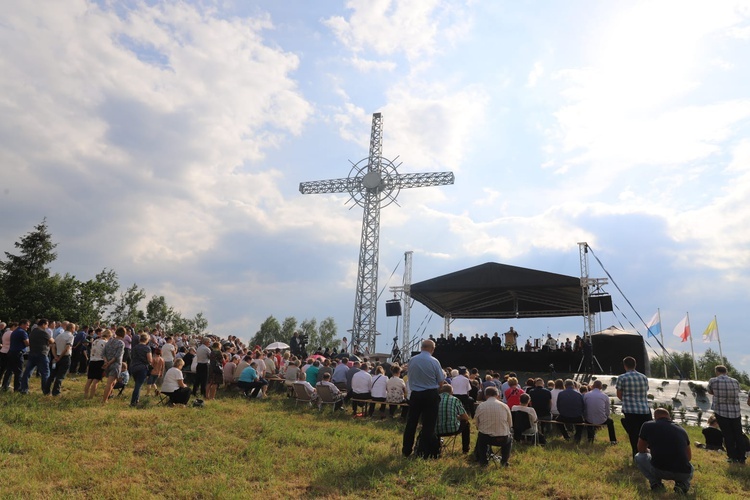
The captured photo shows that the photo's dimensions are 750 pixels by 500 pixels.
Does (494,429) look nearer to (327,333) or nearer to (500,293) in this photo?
(500,293)

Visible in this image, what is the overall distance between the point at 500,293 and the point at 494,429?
19255 millimetres

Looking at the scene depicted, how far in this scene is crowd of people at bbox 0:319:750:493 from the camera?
6734 millimetres

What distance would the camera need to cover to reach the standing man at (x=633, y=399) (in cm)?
773

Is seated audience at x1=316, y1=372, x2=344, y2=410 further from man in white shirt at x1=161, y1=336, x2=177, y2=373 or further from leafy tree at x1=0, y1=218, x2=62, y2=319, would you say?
leafy tree at x1=0, y1=218, x2=62, y2=319

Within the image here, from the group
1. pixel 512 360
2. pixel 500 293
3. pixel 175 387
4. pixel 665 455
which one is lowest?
pixel 665 455

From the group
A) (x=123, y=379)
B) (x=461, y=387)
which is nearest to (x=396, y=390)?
(x=461, y=387)

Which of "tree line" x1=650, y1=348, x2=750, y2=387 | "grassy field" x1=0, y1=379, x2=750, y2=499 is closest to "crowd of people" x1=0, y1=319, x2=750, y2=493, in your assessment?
"grassy field" x1=0, y1=379, x2=750, y2=499

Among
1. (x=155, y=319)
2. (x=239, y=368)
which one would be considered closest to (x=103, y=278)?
(x=155, y=319)

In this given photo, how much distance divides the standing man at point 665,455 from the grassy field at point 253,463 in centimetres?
21

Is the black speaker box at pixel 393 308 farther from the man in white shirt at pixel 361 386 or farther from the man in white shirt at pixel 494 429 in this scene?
the man in white shirt at pixel 494 429

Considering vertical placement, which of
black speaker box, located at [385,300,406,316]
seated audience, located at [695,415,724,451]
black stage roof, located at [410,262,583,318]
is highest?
black stage roof, located at [410,262,583,318]

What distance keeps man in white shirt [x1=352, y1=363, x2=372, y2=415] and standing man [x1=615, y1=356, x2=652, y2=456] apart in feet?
17.6

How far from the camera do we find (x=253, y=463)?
21.1 ft

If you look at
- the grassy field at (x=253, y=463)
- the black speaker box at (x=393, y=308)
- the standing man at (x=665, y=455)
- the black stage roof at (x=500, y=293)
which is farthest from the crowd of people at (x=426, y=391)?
the black speaker box at (x=393, y=308)
